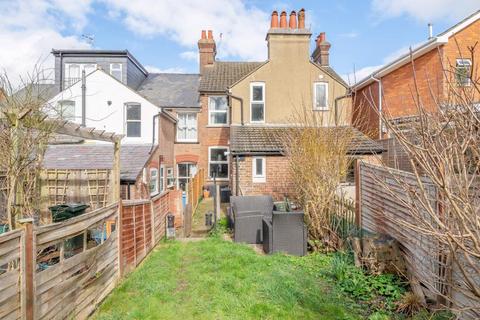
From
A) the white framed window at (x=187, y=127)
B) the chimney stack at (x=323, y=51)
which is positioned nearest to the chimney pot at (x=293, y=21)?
the chimney stack at (x=323, y=51)

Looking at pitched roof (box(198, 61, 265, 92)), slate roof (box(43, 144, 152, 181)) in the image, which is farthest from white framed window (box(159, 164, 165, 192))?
pitched roof (box(198, 61, 265, 92))

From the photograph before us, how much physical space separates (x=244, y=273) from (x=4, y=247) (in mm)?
4128

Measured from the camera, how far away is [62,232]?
3869 millimetres

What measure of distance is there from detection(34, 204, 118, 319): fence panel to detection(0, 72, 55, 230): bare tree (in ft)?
3.76

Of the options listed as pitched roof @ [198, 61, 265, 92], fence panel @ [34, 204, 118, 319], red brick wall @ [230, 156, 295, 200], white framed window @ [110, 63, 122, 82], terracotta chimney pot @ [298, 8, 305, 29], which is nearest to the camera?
fence panel @ [34, 204, 118, 319]

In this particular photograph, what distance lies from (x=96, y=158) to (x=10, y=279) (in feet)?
39.1

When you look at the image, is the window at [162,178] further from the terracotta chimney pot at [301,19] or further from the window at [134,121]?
the terracotta chimney pot at [301,19]

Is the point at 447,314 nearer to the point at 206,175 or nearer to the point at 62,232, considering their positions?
the point at 62,232

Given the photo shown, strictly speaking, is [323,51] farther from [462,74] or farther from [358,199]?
[462,74]

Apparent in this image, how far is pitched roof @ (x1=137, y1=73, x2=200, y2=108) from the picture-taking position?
20.3m

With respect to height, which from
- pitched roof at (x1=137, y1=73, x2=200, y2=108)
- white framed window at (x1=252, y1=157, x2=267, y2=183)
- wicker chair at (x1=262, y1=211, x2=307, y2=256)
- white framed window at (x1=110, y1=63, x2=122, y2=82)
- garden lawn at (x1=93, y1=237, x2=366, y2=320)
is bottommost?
garden lawn at (x1=93, y1=237, x2=366, y2=320)

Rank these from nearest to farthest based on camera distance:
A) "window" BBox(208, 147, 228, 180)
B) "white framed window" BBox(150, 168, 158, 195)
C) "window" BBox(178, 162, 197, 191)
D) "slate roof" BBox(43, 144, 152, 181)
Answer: "slate roof" BBox(43, 144, 152, 181) → "white framed window" BBox(150, 168, 158, 195) → "window" BBox(208, 147, 228, 180) → "window" BBox(178, 162, 197, 191)

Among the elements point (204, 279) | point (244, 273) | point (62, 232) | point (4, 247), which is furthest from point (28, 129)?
point (244, 273)

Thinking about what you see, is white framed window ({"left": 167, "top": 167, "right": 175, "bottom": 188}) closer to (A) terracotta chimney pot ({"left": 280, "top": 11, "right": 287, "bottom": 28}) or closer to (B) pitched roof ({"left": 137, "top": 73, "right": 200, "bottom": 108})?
(B) pitched roof ({"left": 137, "top": 73, "right": 200, "bottom": 108})
